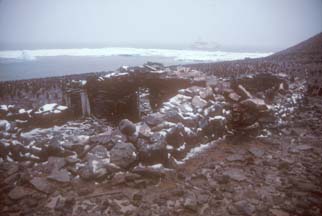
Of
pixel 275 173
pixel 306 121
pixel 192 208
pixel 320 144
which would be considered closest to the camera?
pixel 192 208

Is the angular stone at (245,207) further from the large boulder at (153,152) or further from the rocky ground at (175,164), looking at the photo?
the large boulder at (153,152)

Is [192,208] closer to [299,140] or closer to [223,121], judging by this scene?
[223,121]

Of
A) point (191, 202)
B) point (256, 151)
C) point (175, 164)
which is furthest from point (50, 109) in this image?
point (256, 151)

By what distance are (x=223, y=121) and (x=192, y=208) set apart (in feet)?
14.2

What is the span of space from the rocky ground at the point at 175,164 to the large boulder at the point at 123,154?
25 millimetres

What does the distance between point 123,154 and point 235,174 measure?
2.88 meters

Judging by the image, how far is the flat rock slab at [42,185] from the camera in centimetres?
533

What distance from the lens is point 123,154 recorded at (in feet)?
20.4

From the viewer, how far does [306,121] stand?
367 inches

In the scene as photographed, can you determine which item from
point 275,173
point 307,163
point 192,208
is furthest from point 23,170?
point 307,163

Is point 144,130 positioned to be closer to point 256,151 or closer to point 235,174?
point 235,174

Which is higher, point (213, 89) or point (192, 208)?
point (213, 89)

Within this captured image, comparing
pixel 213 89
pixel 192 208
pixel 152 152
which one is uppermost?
pixel 213 89

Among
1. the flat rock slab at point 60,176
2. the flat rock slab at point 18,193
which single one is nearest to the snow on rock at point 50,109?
the flat rock slab at point 60,176
